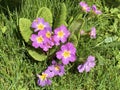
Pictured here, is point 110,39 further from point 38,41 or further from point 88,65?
point 38,41

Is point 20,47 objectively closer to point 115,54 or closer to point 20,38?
point 20,38

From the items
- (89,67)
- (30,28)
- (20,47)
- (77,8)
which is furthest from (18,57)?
(77,8)

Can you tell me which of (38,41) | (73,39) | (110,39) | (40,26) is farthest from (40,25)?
(110,39)

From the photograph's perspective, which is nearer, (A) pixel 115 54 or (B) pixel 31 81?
(B) pixel 31 81

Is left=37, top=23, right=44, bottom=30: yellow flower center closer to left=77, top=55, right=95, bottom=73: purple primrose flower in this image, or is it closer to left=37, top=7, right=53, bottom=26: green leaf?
left=37, top=7, right=53, bottom=26: green leaf

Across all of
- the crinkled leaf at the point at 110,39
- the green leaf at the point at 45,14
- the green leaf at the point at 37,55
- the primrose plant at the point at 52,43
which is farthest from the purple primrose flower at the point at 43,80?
the crinkled leaf at the point at 110,39
